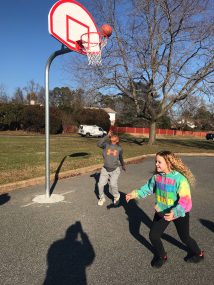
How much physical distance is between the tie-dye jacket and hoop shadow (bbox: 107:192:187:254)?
2.87 ft

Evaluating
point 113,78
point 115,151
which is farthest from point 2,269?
point 113,78

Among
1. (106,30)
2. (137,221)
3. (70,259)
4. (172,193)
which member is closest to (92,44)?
(106,30)

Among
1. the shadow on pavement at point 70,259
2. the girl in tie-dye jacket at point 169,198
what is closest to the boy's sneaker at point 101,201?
the shadow on pavement at point 70,259

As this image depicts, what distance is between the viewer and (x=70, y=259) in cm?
437

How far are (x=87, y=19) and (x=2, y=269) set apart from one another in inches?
253

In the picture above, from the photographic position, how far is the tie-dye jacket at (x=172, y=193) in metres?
3.98

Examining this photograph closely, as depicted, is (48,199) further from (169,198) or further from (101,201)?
(169,198)

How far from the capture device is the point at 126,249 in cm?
475

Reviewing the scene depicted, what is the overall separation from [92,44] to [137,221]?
4.52 meters

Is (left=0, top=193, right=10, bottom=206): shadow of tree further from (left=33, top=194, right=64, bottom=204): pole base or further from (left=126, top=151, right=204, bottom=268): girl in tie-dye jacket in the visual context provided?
(left=126, top=151, right=204, bottom=268): girl in tie-dye jacket

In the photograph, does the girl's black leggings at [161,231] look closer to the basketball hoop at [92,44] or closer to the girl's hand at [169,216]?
the girl's hand at [169,216]

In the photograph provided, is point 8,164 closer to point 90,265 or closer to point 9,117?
point 90,265

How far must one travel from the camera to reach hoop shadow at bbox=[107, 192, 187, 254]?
197 inches

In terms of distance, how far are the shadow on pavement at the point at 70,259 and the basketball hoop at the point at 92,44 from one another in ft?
15.1
